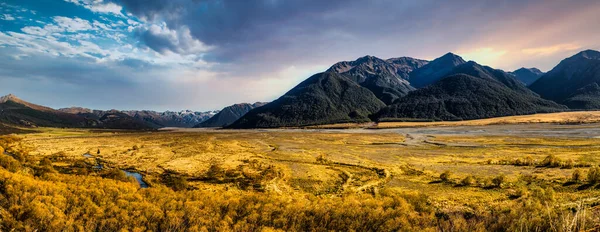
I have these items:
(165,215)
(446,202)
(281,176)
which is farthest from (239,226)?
(281,176)

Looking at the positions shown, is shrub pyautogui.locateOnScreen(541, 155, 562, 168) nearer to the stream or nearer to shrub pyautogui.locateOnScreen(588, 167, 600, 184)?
shrub pyautogui.locateOnScreen(588, 167, 600, 184)

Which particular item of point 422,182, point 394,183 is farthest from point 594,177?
point 394,183

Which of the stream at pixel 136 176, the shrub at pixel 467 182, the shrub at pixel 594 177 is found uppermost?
the shrub at pixel 594 177

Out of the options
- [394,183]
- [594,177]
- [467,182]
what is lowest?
[394,183]

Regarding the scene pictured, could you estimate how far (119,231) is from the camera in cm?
1423


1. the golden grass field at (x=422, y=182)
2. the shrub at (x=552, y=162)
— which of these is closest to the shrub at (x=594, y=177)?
the golden grass field at (x=422, y=182)

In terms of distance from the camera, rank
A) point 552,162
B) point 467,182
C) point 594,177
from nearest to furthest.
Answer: point 594,177 → point 467,182 → point 552,162

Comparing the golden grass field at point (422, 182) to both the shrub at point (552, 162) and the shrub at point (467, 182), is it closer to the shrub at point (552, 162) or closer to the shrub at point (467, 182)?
the shrub at point (467, 182)

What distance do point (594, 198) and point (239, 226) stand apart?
84.4 feet

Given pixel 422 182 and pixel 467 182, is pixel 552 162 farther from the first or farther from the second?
pixel 422 182

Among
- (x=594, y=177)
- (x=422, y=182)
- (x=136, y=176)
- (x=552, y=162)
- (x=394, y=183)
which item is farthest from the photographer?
(x=136, y=176)

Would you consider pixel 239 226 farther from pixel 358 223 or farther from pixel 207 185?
pixel 207 185

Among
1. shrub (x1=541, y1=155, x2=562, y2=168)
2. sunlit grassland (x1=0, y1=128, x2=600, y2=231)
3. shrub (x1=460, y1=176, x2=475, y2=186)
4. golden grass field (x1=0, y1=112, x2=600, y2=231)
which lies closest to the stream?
golden grass field (x1=0, y1=112, x2=600, y2=231)

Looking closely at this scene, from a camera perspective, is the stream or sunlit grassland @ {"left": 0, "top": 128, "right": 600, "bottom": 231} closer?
sunlit grassland @ {"left": 0, "top": 128, "right": 600, "bottom": 231}
